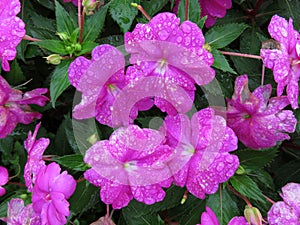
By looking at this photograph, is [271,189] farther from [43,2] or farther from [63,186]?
[43,2]

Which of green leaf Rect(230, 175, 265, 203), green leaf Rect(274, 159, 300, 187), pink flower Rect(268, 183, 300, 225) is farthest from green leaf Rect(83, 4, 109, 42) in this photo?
green leaf Rect(274, 159, 300, 187)

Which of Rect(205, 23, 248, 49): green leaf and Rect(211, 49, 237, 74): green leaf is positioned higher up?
Rect(205, 23, 248, 49): green leaf

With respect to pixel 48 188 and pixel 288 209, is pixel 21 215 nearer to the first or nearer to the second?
pixel 48 188

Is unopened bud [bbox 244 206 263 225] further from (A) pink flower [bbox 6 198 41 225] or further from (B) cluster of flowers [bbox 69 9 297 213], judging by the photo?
(A) pink flower [bbox 6 198 41 225]

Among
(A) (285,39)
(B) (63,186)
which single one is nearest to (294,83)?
(A) (285,39)

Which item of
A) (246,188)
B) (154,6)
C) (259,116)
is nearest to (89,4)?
(154,6)

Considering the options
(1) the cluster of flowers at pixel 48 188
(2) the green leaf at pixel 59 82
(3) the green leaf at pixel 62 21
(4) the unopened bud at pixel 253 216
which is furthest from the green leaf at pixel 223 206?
(3) the green leaf at pixel 62 21

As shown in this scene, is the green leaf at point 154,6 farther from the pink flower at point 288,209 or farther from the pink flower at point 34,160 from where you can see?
the pink flower at point 288,209
